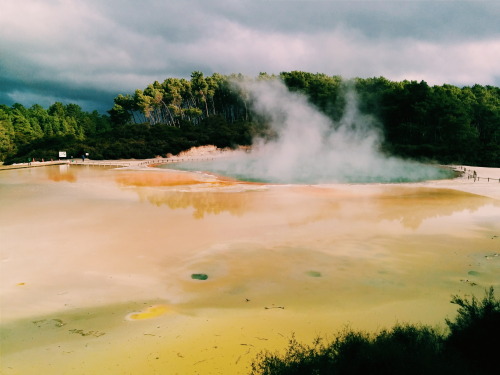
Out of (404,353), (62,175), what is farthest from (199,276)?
(62,175)

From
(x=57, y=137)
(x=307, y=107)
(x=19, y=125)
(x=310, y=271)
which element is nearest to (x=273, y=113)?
(x=307, y=107)

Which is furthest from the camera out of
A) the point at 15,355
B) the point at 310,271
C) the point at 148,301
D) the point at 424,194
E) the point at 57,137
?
the point at 57,137

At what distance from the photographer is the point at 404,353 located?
3.88 metres

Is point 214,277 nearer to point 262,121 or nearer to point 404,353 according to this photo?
point 404,353

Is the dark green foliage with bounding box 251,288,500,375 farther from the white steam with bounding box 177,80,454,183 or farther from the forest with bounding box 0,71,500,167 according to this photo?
the forest with bounding box 0,71,500,167

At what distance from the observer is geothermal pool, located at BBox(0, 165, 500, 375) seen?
5145 mm

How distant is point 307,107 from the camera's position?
6238cm

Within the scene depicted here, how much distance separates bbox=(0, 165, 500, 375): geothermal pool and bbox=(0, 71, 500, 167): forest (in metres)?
31.2

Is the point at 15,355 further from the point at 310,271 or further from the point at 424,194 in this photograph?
the point at 424,194

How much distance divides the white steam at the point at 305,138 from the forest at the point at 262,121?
1318 mm

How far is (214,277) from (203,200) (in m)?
9.52

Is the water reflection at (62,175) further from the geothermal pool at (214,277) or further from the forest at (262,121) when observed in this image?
the forest at (262,121)

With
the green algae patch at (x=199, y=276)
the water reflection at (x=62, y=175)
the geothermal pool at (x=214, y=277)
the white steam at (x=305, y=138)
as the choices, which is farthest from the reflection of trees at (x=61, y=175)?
the green algae patch at (x=199, y=276)

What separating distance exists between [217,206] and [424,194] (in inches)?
429
